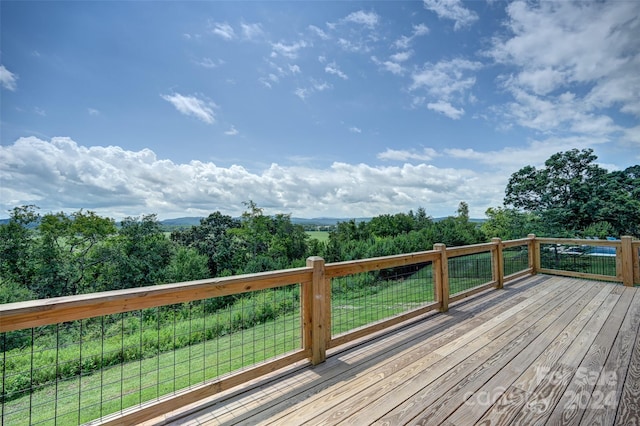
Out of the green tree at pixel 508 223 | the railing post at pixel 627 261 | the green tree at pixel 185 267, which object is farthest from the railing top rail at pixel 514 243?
the green tree at pixel 185 267

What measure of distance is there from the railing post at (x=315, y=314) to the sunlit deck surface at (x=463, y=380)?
0.51 feet

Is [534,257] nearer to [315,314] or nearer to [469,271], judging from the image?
[469,271]

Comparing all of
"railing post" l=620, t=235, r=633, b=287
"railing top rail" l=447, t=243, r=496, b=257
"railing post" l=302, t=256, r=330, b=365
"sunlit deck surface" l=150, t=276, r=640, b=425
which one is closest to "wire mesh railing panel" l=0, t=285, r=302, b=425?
"railing post" l=302, t=256, r=330, b=365

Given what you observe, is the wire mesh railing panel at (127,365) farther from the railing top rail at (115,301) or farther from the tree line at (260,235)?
the tree line at (260,235)

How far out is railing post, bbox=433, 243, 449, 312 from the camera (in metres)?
4.39

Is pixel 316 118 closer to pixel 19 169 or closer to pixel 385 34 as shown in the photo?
pixel 385 34

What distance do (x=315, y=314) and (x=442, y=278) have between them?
2.52m

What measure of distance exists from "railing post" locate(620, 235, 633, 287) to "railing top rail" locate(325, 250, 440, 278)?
195 inches

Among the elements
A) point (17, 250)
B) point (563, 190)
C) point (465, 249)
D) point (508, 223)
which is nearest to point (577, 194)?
point (563, 190)

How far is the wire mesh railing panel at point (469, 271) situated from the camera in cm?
562

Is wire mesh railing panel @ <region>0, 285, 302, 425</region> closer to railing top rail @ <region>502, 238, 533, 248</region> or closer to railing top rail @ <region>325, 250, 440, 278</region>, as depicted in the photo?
railing top rail @ <region>325, 250, 440, 278</region>

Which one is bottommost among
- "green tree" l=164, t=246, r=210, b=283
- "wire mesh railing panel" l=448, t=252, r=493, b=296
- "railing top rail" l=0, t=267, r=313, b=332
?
"green tree" l=164, t=246, r=210, b=283

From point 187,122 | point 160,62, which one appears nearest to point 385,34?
point 160,62

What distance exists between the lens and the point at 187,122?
47.8ft
